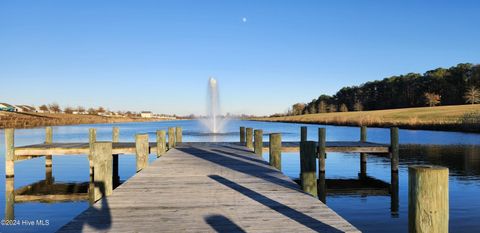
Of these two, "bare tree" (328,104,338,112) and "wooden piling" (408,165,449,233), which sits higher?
"bare tree" (328,104,338,112)

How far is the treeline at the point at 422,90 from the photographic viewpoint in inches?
5064

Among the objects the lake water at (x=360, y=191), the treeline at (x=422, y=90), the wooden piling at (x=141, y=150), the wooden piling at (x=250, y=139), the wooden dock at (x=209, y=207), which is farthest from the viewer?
the treeline at (x=422, y=90)

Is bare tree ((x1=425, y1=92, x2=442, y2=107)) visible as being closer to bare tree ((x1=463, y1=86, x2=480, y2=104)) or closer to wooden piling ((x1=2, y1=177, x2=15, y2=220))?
bare tree ((x1=463, y1=86, x2=480, y2=104))

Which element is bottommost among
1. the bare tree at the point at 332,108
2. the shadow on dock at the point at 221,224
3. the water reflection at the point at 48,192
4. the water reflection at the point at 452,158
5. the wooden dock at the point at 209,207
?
the water reflection at the point at 48,192

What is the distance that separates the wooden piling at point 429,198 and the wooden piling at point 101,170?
24.9 feet

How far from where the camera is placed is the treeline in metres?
129

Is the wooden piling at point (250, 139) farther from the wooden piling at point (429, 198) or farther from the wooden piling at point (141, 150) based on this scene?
the wooden piling at point (429, 198)

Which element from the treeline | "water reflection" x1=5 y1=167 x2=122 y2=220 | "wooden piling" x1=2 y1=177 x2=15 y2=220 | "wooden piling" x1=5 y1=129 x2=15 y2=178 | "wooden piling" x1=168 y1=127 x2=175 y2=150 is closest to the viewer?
"wooden piling" x1=2 y1=177 x2=15 y2=220

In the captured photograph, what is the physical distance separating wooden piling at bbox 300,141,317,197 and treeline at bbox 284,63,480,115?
4627 inches

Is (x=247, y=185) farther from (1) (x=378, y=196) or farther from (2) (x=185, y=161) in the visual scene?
(1) (x=378, y=196)

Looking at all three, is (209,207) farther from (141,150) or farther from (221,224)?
(141,150)

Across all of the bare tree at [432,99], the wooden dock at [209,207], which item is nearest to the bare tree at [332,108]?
the bare tree at [432,99]

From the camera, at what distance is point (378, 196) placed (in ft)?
54.2

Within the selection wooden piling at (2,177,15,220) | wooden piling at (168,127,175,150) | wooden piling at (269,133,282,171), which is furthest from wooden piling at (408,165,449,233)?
wooden piling at (168,127,175,150)
